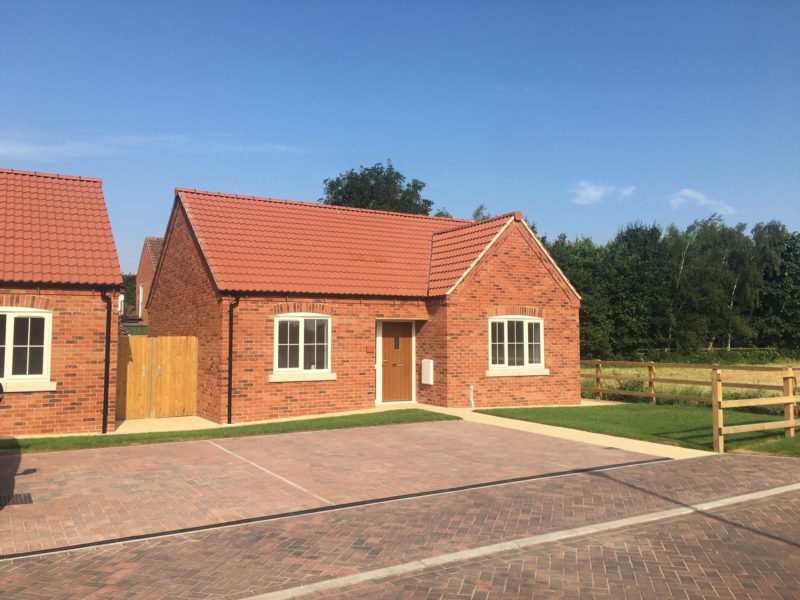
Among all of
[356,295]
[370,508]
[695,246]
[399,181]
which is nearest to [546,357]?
[356,295]

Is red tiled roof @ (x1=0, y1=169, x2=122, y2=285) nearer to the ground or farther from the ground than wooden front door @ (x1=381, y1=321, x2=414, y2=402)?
farther from the ground

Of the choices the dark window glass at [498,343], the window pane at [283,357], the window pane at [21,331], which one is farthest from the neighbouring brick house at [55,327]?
the dark window glass at [498,343]

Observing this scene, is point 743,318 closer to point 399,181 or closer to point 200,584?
point 399,181

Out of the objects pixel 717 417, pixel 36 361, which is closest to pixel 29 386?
pixel 36 361

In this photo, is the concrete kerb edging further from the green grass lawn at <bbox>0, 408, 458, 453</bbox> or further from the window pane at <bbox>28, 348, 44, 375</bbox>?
the window pane at <bbox>28, 348, 44, 375</bbox>

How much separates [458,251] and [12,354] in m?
12.5

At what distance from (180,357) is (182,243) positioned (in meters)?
3.83

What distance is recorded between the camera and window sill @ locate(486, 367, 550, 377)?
18.9 metres

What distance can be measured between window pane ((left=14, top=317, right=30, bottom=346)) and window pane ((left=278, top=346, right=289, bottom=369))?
5.88 m

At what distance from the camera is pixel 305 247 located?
747 inches

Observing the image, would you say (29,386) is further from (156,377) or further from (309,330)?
(309,330)

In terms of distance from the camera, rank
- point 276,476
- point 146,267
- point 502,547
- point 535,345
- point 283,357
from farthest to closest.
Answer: point 146,267
point 535,345
point 283,357
point 276,476
point 502,547

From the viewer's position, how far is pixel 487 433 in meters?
13.8

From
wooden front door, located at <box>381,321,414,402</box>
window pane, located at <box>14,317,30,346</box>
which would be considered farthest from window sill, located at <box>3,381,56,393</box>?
wooden front door, located at <box>381,321,414,402</box>
